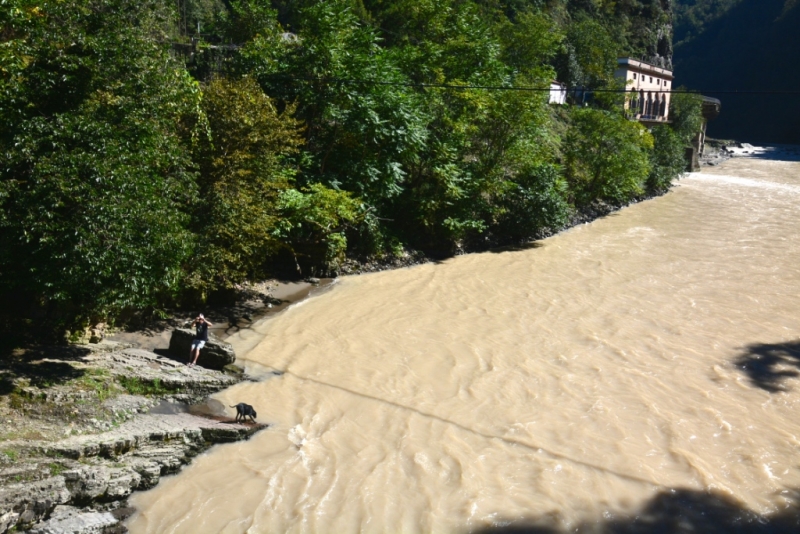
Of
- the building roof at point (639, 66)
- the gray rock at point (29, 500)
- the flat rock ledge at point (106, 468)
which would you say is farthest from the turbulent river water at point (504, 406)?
the building roof at point (639, 66)

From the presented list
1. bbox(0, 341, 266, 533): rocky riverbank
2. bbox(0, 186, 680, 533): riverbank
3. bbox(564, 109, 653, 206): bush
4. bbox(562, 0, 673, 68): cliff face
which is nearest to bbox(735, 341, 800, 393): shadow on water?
bbox(0, 341, 266, 533): rocky riverbank

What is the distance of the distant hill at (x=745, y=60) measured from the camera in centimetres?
9500

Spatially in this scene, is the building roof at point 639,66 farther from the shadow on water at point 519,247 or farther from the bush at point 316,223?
the bush at point 316,223

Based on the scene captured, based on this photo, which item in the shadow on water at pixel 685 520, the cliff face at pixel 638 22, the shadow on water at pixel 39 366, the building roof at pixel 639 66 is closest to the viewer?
the shadow on water at pixel 685 520

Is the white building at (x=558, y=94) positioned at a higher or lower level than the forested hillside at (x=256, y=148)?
higher

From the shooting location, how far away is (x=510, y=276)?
1888 centimetres

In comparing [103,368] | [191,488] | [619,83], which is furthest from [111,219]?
[619,83]

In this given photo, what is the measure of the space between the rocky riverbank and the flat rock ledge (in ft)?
0.04

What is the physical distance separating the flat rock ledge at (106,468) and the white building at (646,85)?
42.7 meters

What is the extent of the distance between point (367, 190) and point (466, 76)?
7.05 metres

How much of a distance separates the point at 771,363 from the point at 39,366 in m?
13.5

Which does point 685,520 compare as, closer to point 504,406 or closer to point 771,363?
point 504,406

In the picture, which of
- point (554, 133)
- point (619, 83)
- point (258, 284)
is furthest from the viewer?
point (619, 83)

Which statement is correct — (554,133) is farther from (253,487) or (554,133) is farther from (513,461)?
(253,487)
